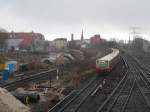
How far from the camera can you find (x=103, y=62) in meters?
40.1

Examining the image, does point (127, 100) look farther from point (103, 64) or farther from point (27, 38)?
point (27, 38)

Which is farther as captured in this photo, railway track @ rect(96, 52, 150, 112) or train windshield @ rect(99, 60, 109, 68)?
train windshield @ rect(99, 60, 109, 68)

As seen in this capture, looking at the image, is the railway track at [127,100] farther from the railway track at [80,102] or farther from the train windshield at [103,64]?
the train windshield at [103,64]

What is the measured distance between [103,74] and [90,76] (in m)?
1.60

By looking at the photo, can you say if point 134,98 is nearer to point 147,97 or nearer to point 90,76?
point 147,97

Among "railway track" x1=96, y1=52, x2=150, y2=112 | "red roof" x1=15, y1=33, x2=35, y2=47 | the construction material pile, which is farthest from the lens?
"red roof" x1=15, y1=33, x2=35, y2=47

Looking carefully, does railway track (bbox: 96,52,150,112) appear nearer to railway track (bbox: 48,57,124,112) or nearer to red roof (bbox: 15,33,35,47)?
railway track (bbox: 48,57,124,112)

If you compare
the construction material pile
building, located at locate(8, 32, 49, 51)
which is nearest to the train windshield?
the construction material pile

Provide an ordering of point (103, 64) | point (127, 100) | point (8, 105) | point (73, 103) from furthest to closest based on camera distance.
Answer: point (103, 64) < point (127, 100) < point (73, 103) < point (8, 105)

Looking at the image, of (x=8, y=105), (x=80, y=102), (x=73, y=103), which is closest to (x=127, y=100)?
(x=80, y=102)

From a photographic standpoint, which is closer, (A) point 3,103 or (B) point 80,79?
(A) point 3,103

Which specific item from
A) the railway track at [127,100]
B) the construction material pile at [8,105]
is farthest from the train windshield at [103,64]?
the construction material pile at [8,105]

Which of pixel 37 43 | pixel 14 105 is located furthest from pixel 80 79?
pixel 37 43

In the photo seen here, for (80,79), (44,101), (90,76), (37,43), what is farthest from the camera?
(37,43)
